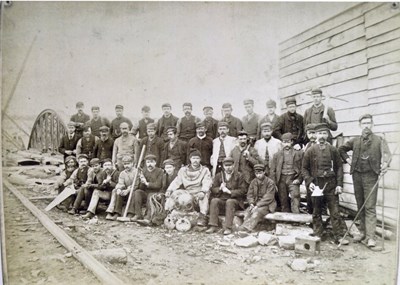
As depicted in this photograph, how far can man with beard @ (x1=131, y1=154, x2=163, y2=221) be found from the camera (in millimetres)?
3123

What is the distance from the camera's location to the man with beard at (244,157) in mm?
3084

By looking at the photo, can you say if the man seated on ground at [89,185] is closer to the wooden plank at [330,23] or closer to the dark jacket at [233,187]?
the dark jacket at [233,187]

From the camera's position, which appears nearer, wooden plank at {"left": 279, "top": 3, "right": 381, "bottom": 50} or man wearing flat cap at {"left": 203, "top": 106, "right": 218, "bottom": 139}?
wooden plank at {"left": 279, "top": 3, "right": 381, "bottom": 50}

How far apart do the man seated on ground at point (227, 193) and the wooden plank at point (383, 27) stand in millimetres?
1244

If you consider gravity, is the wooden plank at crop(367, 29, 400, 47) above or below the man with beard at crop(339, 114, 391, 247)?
above

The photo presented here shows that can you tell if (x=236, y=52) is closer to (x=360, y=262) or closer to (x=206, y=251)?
(x=206, y=251)

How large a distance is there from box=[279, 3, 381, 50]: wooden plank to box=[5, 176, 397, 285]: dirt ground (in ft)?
4.53

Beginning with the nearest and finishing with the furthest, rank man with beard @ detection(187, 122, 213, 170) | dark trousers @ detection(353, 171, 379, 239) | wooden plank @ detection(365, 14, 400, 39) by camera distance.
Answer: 1. wooden plank @ detection(365, 14, 400, 39)
2. dark trousers @ detection(353, 171, 379, 239)
3. man with beard @ detection(187, 122, 213, 170)

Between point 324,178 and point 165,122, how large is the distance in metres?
1.16

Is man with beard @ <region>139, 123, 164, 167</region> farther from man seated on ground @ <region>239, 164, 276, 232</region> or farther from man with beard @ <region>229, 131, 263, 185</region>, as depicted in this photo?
man seated on ground @ <region>239, 164, 276, 232</region>

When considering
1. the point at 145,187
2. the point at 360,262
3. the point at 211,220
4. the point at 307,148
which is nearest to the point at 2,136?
the point at 145,187

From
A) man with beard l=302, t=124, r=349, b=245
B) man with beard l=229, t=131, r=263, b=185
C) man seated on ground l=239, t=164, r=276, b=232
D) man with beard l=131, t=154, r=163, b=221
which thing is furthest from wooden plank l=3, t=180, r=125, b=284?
man with beard l=302, t=124, r=349, b=245

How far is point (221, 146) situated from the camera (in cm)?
309

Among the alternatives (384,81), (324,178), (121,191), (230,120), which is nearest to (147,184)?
(121,191)
